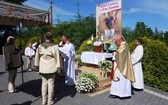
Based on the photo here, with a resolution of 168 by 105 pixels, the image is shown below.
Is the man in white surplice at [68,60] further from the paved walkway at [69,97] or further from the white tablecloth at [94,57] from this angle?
the white tablecloth at [94,57]

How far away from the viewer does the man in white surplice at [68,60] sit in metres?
10.2

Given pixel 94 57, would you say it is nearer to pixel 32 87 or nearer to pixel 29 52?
pixel 29 52

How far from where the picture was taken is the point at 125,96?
9.05 metres

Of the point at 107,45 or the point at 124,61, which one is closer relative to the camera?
the point at 124,61

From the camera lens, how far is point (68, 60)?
10.4 meters

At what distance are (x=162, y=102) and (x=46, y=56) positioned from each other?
→ 4075mm

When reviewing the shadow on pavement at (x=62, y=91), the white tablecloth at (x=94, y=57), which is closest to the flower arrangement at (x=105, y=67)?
the white tablecloth at (x=94, y=57)

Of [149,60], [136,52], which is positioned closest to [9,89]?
[136,52]

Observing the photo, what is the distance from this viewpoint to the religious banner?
14617 mm

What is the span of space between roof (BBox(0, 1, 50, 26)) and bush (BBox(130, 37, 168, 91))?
4.49m

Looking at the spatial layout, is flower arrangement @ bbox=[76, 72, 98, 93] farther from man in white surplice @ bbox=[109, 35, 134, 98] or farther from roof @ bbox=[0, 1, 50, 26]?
roof @ bbox=[0, 1, 50, 26]

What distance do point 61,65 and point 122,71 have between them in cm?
197

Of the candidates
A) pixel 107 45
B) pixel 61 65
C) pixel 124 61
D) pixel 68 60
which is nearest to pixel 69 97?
pixel 61 65

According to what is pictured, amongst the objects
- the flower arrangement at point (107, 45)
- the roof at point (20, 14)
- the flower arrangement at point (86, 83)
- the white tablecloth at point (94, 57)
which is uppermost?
the roof at point (20, 14)
